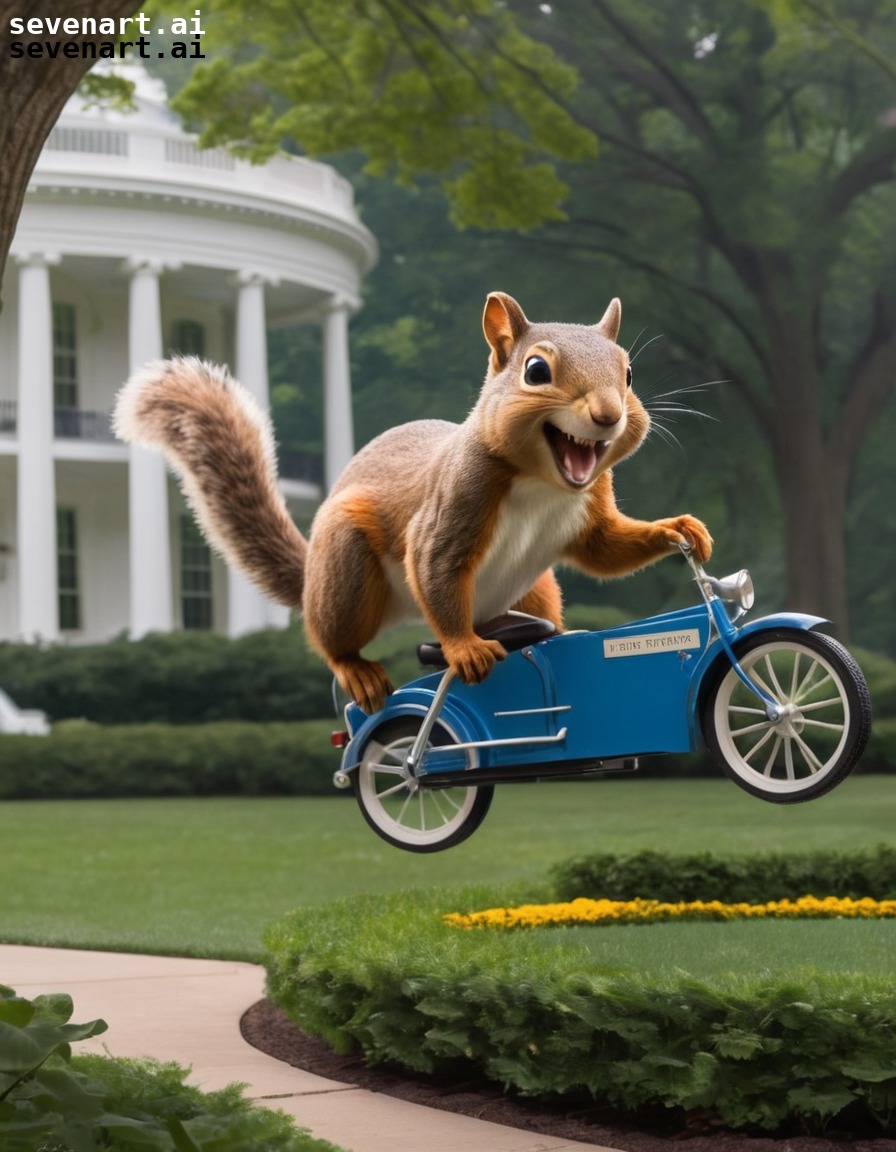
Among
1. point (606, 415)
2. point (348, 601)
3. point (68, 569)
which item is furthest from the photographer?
point (68, 569)

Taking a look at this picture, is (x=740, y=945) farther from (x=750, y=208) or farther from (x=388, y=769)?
(x=750, y=208)

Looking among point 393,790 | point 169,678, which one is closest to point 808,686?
point 393,790

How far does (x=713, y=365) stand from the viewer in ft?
83.7

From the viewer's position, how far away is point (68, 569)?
28.1 metres

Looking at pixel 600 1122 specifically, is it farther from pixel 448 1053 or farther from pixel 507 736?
pixel 507 736

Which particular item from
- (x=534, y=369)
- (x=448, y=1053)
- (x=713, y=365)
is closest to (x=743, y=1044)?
(x=448, y=1053)

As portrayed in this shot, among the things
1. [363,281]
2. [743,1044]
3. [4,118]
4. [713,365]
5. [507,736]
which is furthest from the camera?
[363,281]

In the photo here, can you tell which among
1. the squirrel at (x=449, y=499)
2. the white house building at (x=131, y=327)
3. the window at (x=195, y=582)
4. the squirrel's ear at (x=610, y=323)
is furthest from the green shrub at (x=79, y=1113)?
the window at (x=195, y=582)

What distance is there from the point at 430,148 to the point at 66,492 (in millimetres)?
12392

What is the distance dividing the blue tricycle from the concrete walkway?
2.73 meters

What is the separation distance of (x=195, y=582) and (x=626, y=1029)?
23.8 metres

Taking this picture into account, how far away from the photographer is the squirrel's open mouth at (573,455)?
10.3 feet

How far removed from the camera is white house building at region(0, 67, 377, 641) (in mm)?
25219

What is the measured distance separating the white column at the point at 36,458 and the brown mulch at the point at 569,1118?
62.7 feet
